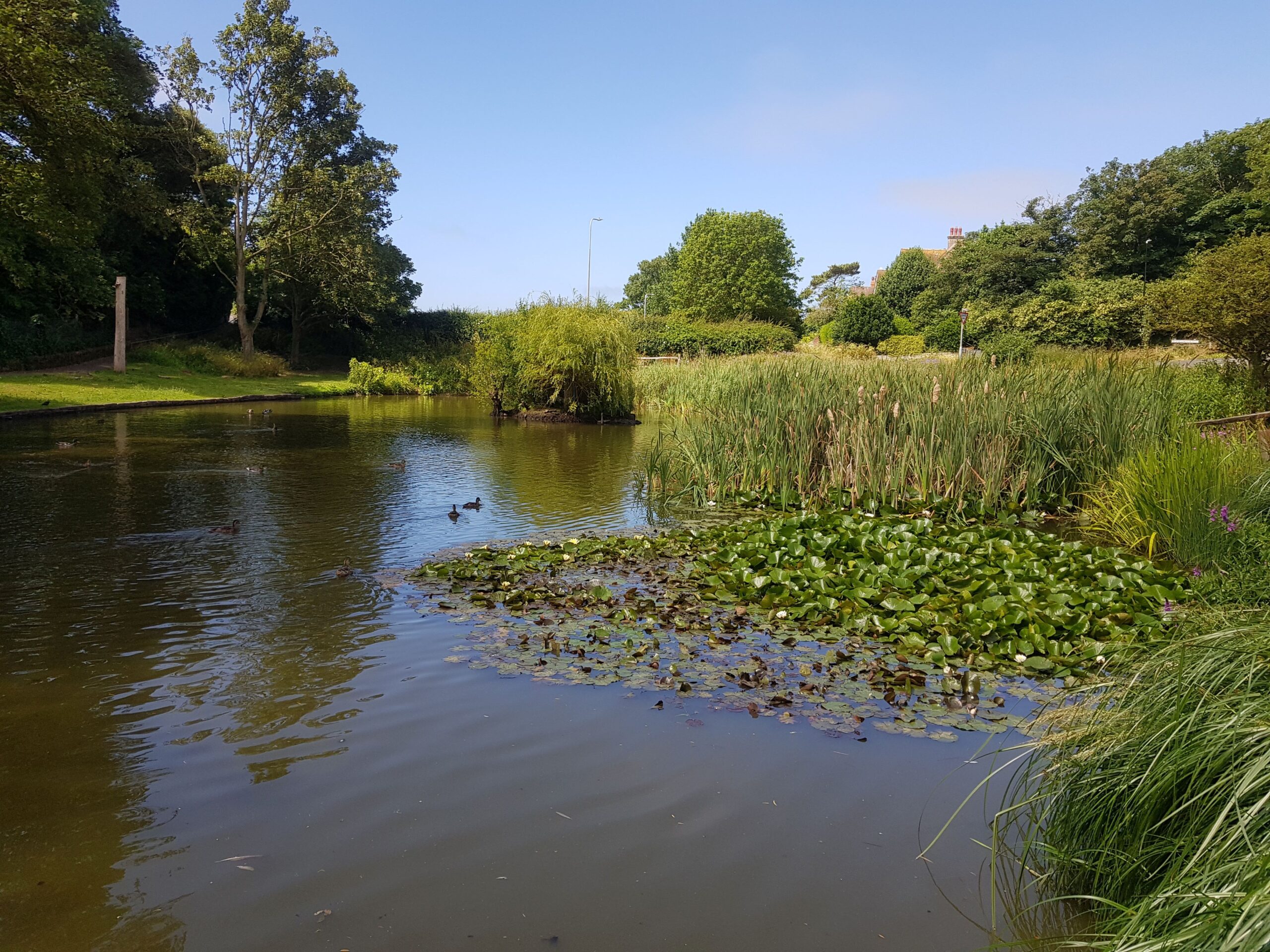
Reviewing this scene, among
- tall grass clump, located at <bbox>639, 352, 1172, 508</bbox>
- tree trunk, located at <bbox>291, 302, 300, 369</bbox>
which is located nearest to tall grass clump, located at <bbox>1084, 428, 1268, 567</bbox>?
tall grass clump, located at <bbox>639, 352, 1172, 508</bbox>

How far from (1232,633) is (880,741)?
1850mm

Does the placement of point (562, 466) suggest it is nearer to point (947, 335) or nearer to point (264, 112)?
point (264, 112)

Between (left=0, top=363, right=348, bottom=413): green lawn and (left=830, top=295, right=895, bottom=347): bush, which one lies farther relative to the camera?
(left=830, top=295, right=895, bottom=347): bush

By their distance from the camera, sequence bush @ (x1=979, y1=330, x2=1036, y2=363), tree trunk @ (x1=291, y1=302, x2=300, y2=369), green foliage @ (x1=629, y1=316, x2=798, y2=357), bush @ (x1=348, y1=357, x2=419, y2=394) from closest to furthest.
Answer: bush @ (x1=979, y1=330, x2=1036, y2=363)
bush @ (x1=348, y1=357, x2=419, y2=394)
tree trunk @ (x1=291, y1=302, x2=300, y2=369)
green foliage @ (x1=629, y1=316, x2=798, y2=357)

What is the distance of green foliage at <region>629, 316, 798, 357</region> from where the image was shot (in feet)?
143

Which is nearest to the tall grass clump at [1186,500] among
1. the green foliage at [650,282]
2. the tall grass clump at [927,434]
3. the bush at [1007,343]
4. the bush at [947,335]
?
the tall grass clump at [927,434]

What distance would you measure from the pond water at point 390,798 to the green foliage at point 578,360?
1679cm

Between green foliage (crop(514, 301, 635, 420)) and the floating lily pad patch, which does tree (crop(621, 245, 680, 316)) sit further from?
the floating lily pad patch

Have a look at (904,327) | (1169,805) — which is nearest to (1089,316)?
(904,327)

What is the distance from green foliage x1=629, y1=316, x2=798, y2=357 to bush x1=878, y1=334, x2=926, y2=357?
4945 mm

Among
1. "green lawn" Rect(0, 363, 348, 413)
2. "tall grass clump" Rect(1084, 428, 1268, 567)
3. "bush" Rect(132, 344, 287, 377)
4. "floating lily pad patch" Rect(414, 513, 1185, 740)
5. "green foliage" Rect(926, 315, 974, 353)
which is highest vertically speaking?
"green foliage" Rect(926, 315, 974, 353)

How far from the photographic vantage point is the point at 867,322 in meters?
53.6

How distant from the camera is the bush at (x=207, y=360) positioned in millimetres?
29109

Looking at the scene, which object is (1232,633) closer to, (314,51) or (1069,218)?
(314,51)
